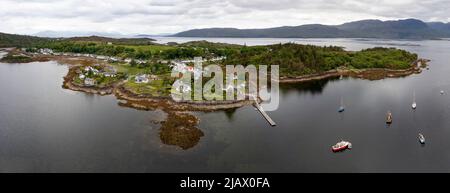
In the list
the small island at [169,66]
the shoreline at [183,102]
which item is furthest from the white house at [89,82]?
the shoreline at [183,102]

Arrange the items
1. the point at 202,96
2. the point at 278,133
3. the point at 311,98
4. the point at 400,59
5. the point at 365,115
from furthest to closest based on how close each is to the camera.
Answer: the point at 400,59 → the point at 311,98 → the point at 202,96 → the point at 365,115 → the point at 278,133

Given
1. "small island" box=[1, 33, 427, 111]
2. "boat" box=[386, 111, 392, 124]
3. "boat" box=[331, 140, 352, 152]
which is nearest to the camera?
"boat" box=[331, 140, 352, 152]

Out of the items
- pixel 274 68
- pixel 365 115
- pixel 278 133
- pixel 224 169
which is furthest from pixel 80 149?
pixel 274 68

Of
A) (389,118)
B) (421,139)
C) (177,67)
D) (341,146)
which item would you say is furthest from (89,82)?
(421,139)

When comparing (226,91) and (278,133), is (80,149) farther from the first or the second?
(226,91)

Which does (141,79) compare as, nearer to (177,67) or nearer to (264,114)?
(177,67)

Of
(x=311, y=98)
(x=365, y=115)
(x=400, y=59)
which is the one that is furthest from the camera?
(x=400, y=59)

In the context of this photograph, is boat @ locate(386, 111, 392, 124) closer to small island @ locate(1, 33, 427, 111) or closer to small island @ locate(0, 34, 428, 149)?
small island @ locate(0, 34, 428, 149)

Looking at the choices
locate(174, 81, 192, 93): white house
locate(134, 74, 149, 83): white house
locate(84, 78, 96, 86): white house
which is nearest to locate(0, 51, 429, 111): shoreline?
locate(84, 78, 96, 86): white house

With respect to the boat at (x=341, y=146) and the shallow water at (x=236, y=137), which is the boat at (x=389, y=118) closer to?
the shallow water at (x=236, y=137)
